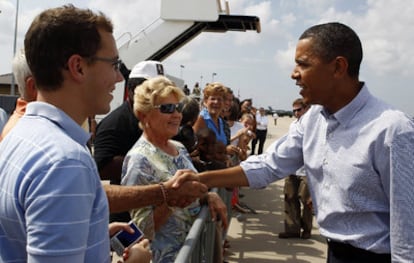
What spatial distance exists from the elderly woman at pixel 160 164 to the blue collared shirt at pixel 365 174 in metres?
0.75

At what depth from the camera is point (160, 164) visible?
8.14ft

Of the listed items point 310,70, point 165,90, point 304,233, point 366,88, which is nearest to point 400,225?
point 366,88

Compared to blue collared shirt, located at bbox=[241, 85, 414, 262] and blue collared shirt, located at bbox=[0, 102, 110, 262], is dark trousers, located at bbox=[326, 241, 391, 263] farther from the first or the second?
blue collared shirt, located at bbox=[0, 102, 110, 262]

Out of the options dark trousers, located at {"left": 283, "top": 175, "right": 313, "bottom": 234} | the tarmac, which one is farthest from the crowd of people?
dark trousers, located at {"left": 283, "top": 175, "right": 313, "bottom": 234}

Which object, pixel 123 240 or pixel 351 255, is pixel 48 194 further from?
pixel 351 255

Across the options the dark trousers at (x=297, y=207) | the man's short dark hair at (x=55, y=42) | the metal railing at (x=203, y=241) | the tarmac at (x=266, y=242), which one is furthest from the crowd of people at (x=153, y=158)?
the dark trousers at (x=297, y=207)

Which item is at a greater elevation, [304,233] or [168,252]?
[168,252]

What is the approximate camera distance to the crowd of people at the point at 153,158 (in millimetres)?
1059

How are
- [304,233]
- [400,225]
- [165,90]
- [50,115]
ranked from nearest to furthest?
[50,115] < [400,225] < [165,90] < [304,233]

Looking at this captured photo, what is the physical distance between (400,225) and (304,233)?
4613mm

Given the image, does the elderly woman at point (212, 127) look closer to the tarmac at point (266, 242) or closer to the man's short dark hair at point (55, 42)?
the tarmac at point (266, 242)

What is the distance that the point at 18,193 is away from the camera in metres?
1.06

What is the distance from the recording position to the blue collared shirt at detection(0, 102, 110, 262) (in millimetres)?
1016

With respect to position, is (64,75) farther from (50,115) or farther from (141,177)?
(141,177)
